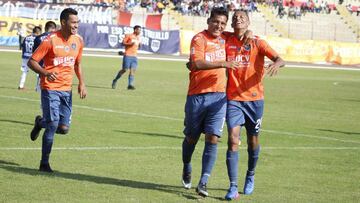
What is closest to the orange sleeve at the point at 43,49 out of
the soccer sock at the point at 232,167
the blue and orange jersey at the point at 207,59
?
the blue and orange jersey at the point at 207,59

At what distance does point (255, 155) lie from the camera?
11086 millimetres

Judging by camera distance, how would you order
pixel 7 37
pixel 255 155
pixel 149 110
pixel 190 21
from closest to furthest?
pixel 255 155
pixel 149 110
pixel 7 37
pixel 190 21

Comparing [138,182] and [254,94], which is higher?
[254,94]

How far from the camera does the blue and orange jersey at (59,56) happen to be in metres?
12.0

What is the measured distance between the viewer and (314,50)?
6544cm

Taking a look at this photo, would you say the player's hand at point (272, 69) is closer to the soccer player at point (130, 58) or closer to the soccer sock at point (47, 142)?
the soccer sock at point (47, 142)

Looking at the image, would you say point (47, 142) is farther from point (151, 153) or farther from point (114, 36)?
point (114, 36)

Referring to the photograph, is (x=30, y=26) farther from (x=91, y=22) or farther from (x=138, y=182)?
(x=138, y=182)

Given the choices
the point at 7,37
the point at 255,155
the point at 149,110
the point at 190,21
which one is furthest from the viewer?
the point at 190,21

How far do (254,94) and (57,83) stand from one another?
2.96m

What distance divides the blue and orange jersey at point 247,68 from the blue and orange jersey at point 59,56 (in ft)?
8.47

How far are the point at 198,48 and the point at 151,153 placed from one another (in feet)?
13.9

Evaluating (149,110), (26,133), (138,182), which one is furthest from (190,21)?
(138,182)

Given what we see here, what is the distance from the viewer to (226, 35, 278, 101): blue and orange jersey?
422 inches
